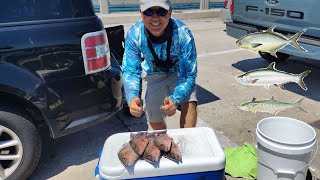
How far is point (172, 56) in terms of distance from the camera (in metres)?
2.55

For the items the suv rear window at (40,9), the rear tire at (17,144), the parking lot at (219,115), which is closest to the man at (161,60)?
the suv rear window at (40,9)

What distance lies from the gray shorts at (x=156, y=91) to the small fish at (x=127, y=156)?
2.96 feet

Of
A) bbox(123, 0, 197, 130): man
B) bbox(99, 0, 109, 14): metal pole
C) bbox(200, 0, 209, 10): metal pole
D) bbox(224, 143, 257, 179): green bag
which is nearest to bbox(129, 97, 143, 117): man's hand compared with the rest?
bbox(123, 0, 197, 130): man

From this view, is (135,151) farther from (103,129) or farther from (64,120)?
(103,129)

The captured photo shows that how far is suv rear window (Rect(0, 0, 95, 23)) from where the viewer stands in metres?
2.49

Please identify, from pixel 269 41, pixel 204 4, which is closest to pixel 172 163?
pixel 269 41

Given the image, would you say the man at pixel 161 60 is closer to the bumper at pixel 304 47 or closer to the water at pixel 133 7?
the bumper at pixel 304 47

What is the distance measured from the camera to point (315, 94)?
16.1 feet

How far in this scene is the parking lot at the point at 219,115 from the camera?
315cm

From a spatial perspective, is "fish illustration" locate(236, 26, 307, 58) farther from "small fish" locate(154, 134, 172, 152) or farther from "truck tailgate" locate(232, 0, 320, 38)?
"truck tailgate" locate(232, 0, 320, 38)

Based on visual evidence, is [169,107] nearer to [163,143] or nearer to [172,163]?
[163,143]

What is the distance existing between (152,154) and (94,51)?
135cm

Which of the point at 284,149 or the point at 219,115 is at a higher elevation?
the point at 284,149

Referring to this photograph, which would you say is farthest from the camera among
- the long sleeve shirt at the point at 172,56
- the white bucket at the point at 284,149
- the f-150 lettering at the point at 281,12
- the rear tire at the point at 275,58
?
the rear tire at the point at 275,58
